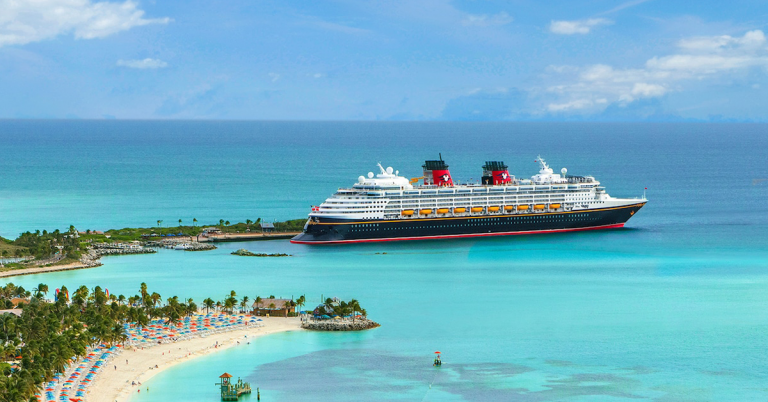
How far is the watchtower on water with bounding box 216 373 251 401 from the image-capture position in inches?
1620

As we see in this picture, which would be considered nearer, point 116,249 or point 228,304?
point 228,304

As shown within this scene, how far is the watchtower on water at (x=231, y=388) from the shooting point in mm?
41156

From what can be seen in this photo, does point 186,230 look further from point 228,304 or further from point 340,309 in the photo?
point 340,309

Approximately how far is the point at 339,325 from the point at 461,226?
3514 cm

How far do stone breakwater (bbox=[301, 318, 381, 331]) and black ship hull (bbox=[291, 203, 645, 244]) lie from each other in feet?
94.0

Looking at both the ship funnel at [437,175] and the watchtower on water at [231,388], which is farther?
the ship funnel at [437,175]

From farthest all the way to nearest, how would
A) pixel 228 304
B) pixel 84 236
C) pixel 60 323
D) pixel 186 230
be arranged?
pixel 186 230 < pixel 84 236 < pixel 228 304 < pixel 60 323

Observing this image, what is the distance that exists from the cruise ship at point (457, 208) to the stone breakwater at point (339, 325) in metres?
28.7

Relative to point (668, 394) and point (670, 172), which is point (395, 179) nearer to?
point (668, 394)

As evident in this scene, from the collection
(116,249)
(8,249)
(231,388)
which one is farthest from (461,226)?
(231,388)

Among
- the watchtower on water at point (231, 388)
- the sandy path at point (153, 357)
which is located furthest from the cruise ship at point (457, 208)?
the watchtower on water at point (231, 388)

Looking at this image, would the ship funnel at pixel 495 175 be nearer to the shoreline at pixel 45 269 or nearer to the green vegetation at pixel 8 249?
the shoreline at pixel 45 269

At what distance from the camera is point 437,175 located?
291ft

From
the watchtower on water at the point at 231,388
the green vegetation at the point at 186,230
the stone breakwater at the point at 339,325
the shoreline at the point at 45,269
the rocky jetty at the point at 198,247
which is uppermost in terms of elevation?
the green vegetation at the point at 186,230
